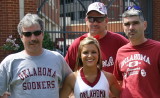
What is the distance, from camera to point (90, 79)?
331cm

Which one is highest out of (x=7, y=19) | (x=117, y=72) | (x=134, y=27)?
(x=7, y=19)

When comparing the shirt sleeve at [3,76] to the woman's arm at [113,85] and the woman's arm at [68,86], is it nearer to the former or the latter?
the woman's arm at [68,86]

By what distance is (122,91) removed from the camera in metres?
3.28

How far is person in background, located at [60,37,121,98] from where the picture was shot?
10.5 feet

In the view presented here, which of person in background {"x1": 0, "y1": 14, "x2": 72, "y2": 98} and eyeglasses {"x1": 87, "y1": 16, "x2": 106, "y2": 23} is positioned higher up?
eyeglasses {"x1": 87, "y1": 16, "x2": 106, "y2": 23}

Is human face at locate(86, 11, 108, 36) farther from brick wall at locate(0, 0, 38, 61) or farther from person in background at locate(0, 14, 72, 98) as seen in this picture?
brick wall at locate(0, 0, 38, 61)

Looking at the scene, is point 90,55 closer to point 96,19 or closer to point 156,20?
point 96,19

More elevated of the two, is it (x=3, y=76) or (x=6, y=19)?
(x=6, y=19)

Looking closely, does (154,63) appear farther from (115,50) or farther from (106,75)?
(115,50)

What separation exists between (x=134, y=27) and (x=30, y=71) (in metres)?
1.15

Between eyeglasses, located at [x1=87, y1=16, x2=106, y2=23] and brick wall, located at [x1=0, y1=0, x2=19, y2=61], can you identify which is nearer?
eyeglasses, located at [x1=87, y1=16, x2=106, y2=23]

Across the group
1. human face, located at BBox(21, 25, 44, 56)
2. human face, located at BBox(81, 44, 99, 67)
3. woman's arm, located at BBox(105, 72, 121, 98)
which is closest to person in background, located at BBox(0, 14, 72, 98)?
human face, located at BBox(21, 25, 44, 56)

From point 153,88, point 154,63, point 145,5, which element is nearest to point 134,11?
point 154,63

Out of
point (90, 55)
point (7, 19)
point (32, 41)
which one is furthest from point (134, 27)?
point (7, 19)
